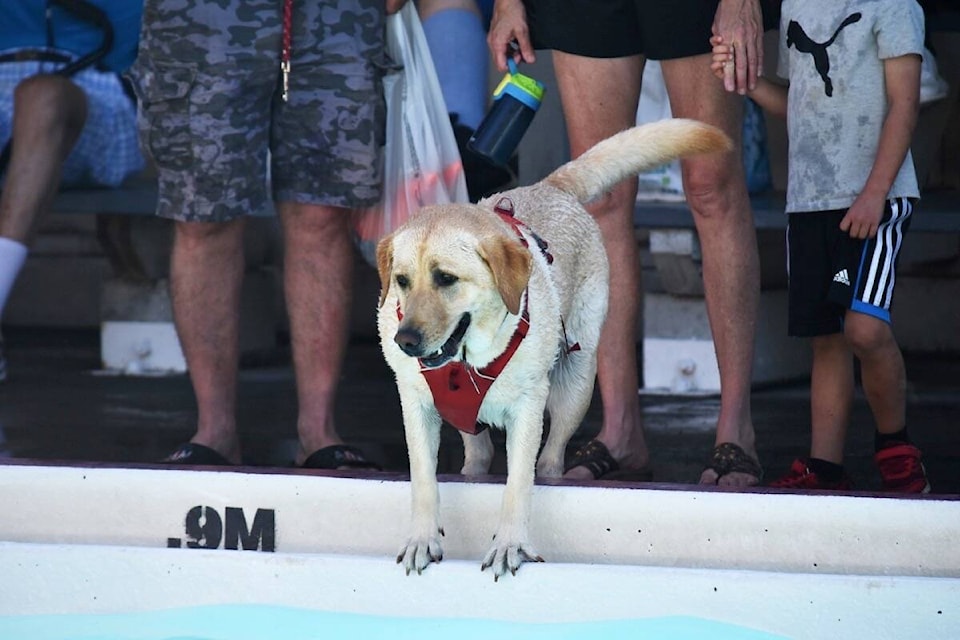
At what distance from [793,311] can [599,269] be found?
0.48 meters

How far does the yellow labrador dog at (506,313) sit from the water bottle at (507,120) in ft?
0.90

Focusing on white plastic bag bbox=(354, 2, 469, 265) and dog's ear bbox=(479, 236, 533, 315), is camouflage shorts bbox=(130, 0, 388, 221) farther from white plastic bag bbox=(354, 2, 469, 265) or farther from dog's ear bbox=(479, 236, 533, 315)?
dog's ear bbox=(479, 236, 533, 315)

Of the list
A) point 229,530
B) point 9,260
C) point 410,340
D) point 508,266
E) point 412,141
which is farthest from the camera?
point 9,260

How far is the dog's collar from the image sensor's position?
2.90 metres

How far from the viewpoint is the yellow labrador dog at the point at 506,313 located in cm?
279

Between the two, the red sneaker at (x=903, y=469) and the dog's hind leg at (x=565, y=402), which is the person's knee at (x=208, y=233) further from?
the red sneaker at (x=903, y=469)

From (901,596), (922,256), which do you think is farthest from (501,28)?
(922,256)

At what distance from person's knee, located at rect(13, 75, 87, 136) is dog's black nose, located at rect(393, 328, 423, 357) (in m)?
2.59

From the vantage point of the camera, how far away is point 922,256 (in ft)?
18.5

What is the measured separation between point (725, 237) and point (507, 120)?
2.00ft

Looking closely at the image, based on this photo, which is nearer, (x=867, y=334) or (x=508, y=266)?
(x=508, y=266)

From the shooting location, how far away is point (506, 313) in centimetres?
288

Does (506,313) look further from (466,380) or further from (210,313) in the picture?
(210,313)

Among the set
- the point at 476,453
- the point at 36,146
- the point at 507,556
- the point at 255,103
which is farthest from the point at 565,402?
the point at 36,146
